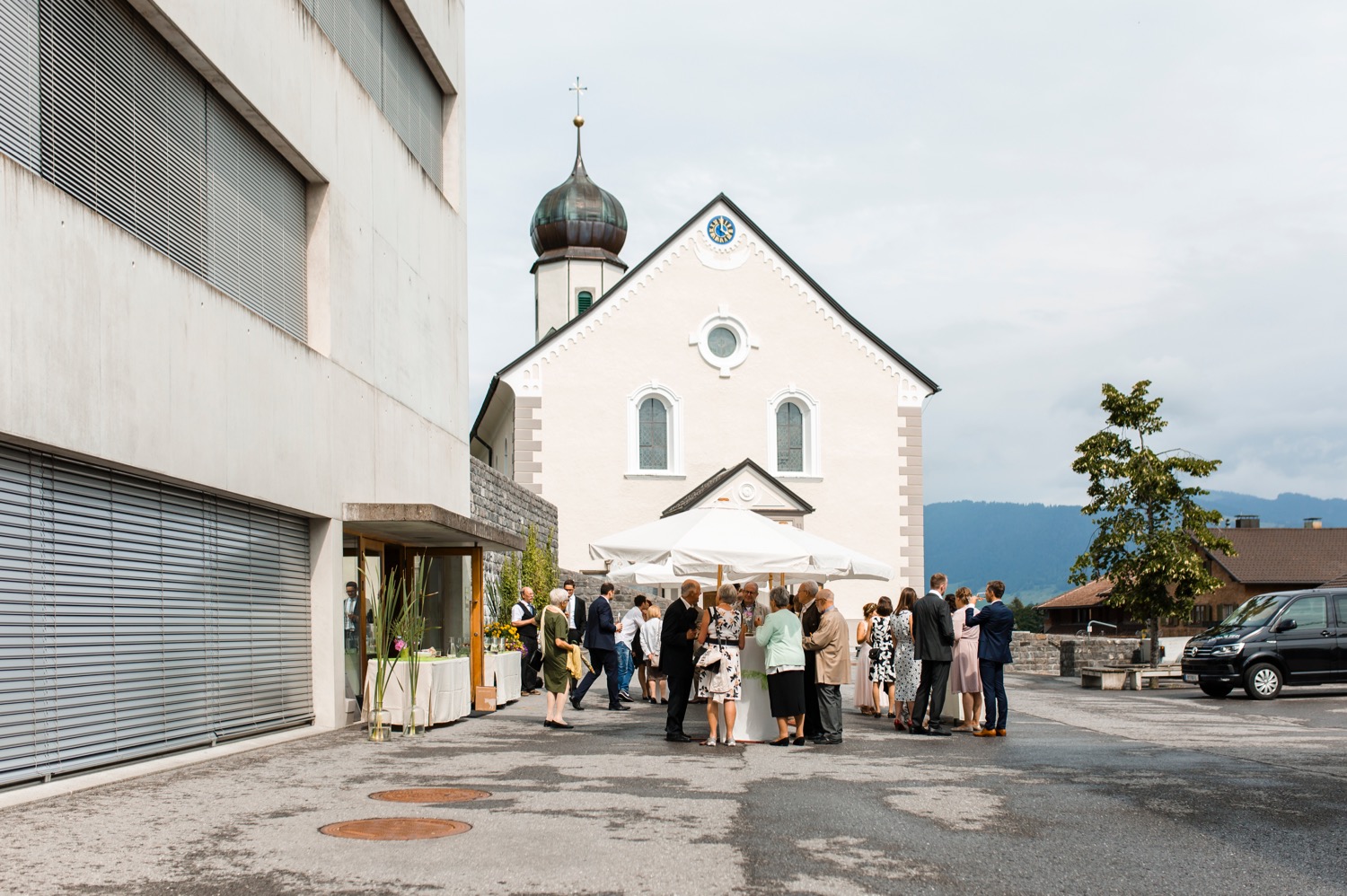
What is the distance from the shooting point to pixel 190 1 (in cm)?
1280

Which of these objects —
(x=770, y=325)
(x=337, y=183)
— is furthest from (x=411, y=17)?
A: (x=770, y=325)

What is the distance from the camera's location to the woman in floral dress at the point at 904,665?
17.6 meters

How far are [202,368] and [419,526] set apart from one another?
15.6 ft

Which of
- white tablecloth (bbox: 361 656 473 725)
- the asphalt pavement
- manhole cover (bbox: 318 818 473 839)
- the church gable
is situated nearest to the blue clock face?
the church gable

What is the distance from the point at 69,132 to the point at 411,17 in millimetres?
10243

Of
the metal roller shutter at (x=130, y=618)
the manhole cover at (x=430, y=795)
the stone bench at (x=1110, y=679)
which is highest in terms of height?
the metal roller shutter at (x=130, y=618)

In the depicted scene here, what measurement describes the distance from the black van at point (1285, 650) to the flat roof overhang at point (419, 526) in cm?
1166

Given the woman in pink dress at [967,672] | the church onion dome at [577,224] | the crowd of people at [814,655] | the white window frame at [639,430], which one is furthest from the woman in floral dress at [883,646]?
the church onion dome at [577,224]

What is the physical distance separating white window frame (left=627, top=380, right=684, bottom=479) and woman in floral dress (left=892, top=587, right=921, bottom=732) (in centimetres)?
2145

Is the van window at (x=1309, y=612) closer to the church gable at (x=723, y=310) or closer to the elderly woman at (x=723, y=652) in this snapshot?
the elderly woman at (x=723, y=652)

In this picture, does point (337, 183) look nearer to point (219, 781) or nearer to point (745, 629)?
point (745, 629)

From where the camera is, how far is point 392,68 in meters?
20.3

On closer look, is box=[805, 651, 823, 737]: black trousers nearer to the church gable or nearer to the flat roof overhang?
the flat roof overhang

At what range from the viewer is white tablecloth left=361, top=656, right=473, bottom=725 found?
52.0 feet
